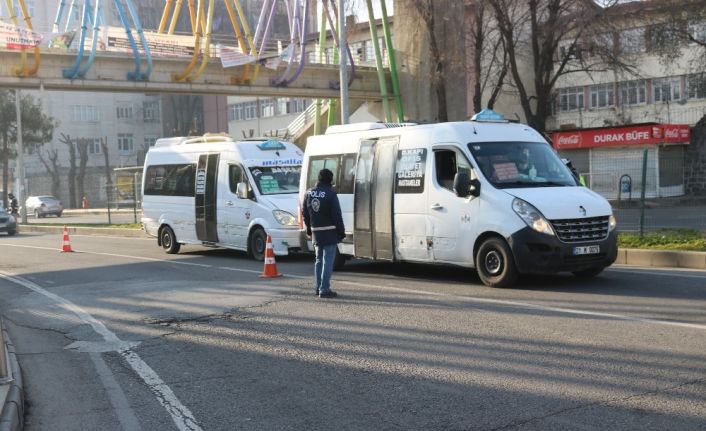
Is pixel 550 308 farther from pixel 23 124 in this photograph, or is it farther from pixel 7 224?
pixel 23 124

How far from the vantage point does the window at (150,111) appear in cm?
8912

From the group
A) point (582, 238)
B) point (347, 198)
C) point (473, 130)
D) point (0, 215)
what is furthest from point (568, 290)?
point (0, 215)

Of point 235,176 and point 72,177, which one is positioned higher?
point 72,177

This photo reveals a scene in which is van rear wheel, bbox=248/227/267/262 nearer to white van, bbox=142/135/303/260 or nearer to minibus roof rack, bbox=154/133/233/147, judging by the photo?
white van, bbox=142/135/303/260

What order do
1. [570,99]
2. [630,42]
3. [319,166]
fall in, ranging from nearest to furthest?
[319,166] → [630,42] → [570,99]

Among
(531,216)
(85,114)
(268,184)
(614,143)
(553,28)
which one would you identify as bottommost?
Result: (531,216)

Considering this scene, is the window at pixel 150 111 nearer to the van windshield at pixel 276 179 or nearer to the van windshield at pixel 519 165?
the van windshield at pixel 276 179

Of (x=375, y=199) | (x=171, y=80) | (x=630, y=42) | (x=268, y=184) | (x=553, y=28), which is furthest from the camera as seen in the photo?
(x=171, y=80)

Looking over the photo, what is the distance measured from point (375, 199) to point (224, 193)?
533cm

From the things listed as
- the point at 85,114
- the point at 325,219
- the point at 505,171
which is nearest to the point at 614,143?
the point at 505,171

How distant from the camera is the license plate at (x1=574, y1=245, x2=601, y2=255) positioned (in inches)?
422

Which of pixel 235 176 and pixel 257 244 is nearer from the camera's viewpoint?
pixel 257 244

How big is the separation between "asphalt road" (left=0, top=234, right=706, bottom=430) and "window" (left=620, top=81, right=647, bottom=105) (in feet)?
130

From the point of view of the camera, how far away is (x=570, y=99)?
53312 mm
